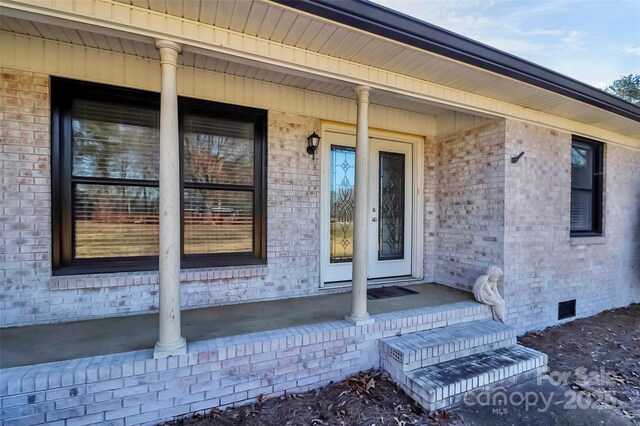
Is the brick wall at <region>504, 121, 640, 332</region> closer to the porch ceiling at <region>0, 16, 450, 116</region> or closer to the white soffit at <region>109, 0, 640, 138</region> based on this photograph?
the white soffit at <region>109, 0, 640, 138</region>

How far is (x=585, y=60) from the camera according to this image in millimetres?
6992

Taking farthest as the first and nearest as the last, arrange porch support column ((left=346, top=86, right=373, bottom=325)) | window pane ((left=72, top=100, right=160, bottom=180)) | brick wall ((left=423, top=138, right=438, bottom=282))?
brick wall ((left=423, top=138, right=438, bottom=282)) < window pane ((left=72, top=100, right=160, bottom=180)) < porch support column ((left=346, top=86, right=373, bottom=325))

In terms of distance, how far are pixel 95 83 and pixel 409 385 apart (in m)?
3.89

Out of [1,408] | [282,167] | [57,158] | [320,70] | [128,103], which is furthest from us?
[282,167]

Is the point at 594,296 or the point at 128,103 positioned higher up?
the point at 128,103

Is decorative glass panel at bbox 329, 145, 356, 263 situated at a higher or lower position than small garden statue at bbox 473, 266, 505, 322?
higher

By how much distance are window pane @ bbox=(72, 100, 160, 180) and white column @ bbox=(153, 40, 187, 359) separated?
1.26 m

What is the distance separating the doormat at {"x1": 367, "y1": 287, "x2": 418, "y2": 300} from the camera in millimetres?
3760

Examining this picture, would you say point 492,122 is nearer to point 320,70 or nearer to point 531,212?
point 531,212

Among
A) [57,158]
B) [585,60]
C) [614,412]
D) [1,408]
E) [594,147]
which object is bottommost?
[614,412]

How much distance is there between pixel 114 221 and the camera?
3.09 meters

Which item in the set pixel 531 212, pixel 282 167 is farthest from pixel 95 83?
pixel 531 212

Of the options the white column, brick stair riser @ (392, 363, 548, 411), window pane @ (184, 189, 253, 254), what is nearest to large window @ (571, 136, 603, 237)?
brick stair riser @ (392, 363, 548, 411)

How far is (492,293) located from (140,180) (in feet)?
13.2
